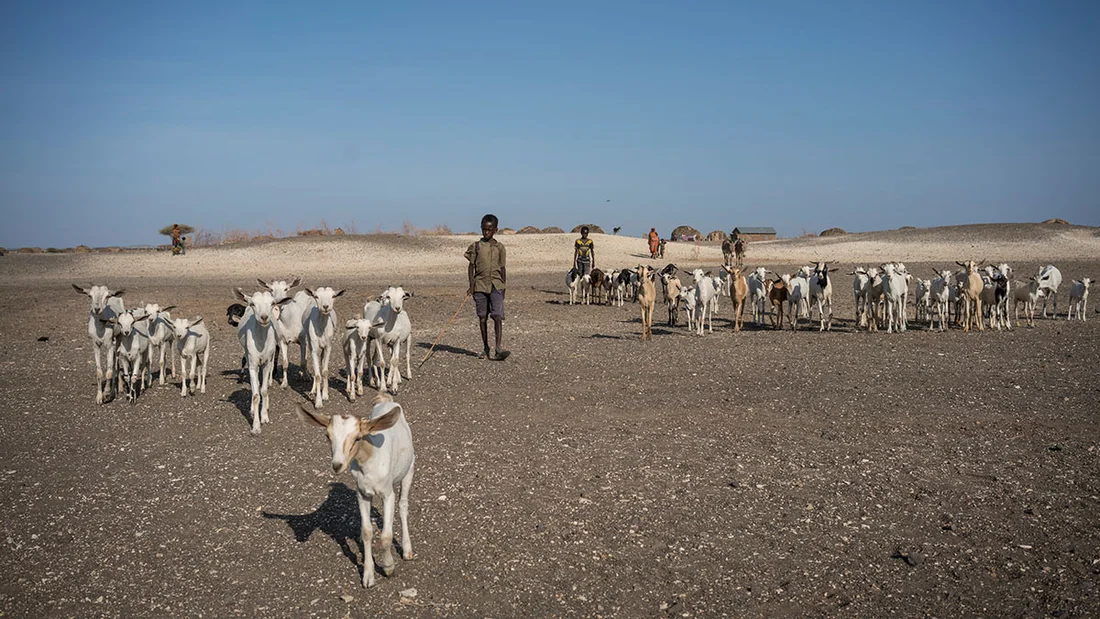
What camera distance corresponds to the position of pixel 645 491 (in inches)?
335

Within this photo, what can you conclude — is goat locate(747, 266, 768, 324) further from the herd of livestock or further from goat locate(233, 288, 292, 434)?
goat locate(233, 288, 292, 434)

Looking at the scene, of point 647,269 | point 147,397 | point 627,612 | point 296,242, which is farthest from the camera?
point 296,242

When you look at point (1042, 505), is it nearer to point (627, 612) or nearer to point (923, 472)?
point (923, 472)

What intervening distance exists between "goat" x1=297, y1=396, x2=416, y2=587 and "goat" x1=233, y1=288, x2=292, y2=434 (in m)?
4.89

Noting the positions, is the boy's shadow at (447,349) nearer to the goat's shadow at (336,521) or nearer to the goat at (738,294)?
the goat at (738,294)

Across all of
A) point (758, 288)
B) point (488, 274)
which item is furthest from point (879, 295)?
point (488, 274)

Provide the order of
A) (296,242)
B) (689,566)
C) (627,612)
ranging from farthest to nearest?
(296,242)
(689,566)
(627,612)

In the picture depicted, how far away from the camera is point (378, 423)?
→ 630 cm

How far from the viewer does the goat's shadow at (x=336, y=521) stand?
7266 mm

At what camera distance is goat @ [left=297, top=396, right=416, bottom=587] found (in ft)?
20.2

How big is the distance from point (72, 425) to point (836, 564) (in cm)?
961

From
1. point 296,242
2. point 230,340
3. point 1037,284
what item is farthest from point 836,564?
point 296,242

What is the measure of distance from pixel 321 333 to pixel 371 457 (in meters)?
6.72

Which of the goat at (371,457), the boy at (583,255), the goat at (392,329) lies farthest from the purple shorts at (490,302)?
the boy at (583,255)
